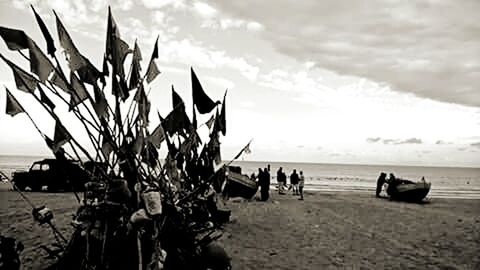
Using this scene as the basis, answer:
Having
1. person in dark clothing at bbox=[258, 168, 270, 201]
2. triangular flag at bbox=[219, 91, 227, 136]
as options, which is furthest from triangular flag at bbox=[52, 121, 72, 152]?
person in dark clothing at bbox=[258, 168, 270, 201]

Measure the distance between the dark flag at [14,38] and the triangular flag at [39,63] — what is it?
47 millimetres

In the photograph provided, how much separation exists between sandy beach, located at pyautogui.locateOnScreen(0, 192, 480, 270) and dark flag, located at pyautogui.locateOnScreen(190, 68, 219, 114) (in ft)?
15.2

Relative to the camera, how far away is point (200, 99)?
3.85 meters

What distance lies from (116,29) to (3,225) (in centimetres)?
914

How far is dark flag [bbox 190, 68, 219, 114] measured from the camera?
3764mm

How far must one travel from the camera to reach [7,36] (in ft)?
9.62

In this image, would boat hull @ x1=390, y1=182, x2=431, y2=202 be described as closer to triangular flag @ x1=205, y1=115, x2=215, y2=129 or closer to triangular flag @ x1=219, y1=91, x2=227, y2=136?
triangular flag @ x1=205, y1=115, x2=215, y2=129

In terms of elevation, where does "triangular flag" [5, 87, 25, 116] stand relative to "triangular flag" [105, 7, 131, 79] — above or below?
below

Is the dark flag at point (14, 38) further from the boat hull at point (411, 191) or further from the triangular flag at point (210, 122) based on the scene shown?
the boat hull at point (411, 191)

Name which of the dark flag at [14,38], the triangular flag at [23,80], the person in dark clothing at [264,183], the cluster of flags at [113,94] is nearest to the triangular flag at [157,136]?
the cluster of flags at [113,94]

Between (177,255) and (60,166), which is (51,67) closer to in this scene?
(60,166)

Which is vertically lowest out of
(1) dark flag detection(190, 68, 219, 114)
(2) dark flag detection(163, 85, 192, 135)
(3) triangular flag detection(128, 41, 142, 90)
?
(2) dark flag detection(163, 85, 192, 135)

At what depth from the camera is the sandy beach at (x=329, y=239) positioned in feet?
27.1

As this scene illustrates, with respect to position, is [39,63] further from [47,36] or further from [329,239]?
[329,239]
